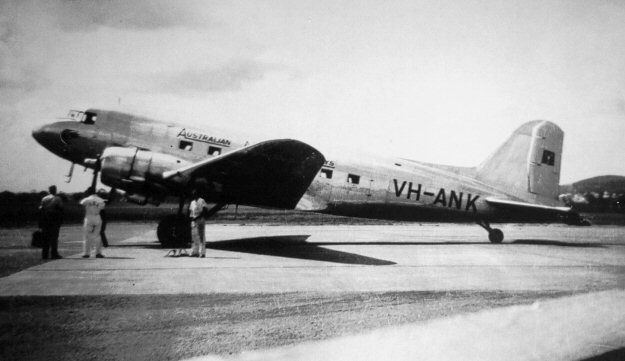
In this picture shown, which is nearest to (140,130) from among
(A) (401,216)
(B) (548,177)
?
(A) (401,216)

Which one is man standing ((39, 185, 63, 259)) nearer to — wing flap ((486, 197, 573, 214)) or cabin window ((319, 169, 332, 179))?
cabin window ((319, 169, 332, 179))

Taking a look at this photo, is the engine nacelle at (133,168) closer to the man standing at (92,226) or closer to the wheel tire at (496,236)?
the man standing at (92,226)

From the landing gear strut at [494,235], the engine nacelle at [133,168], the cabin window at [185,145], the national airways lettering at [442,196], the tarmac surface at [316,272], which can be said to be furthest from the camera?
the landing gear strut at [494,235]

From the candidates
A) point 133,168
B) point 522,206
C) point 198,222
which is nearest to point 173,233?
point 133,168

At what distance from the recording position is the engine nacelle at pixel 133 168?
9.05m

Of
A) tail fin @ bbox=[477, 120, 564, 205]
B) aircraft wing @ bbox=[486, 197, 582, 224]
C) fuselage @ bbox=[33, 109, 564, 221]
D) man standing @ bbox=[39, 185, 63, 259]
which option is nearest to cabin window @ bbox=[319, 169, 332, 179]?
fuselage @ bbox=[33, 109, 564, 221]

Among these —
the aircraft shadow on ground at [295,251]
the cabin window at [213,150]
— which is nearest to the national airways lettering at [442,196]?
the aircraft shadow on ground at [295,251]

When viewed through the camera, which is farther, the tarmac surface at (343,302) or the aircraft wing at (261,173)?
the aircraft wing at (261,173)

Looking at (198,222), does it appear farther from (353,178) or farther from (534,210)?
(534,210)

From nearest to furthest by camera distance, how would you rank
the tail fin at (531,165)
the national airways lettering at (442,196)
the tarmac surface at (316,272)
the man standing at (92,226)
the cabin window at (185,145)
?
the tarmac surface at (316,272) < the man standing at (92,226) < the cabin window at (185,145) < the national airways lettering at (442,196) < the tail fin at (531,165)

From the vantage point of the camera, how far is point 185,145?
1041 cm

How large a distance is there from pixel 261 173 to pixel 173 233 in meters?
2.62

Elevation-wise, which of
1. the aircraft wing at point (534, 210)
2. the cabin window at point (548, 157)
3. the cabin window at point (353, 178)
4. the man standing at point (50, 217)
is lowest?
the man standing at point (50, 217)

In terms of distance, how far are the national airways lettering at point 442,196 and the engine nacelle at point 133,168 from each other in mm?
5849
